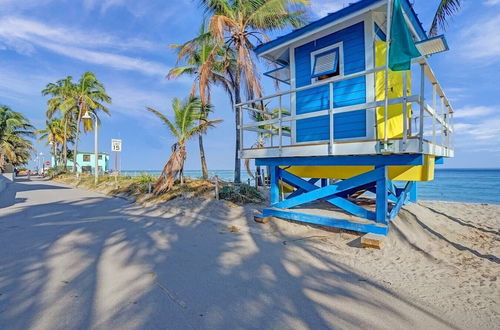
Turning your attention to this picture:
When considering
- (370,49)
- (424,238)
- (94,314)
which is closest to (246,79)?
(370,49)

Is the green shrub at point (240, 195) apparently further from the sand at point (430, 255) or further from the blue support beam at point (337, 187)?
the blue support beam at point (337, 187)

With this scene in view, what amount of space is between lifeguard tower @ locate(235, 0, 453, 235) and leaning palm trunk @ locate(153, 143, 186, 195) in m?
4.88

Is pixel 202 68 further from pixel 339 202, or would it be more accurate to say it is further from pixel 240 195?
pixel 339 202

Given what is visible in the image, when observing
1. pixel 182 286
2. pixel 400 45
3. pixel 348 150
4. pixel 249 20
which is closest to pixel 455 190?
pixel 249 20

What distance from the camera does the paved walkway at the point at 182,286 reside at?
8.63ft

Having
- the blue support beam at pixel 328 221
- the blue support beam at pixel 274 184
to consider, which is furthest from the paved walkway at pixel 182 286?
the blue support beam at pixel 274 184

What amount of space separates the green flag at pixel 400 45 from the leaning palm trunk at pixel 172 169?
27.8 ft

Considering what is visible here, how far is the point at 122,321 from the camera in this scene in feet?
8.37

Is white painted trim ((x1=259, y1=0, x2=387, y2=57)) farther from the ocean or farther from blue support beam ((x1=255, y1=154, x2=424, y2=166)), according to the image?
the ocean

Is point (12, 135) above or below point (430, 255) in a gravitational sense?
above

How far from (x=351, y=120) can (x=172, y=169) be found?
24.3 feet

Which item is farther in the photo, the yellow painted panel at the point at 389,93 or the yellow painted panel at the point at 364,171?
the yellow painted panel at the point at 389,93

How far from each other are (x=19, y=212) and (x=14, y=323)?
8.11 m

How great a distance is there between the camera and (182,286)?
3352 mm
